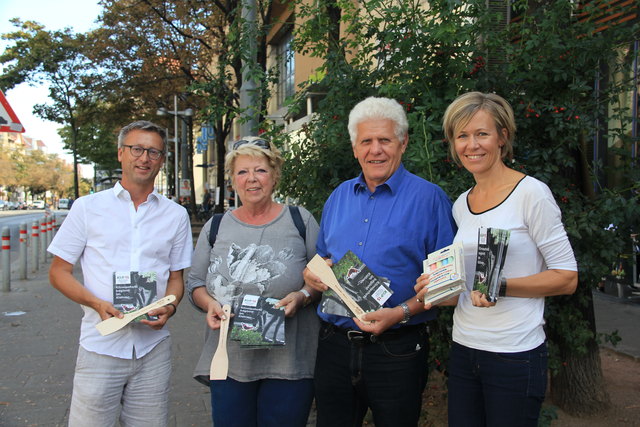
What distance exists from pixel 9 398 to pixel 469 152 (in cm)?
426

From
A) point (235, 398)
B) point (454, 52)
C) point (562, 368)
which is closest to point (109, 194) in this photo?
point (235, 398)

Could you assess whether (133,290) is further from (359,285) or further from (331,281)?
(359,285)

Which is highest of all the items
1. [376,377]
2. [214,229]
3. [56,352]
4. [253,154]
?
[253,154]

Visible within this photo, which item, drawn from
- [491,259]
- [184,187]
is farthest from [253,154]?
[184,187]

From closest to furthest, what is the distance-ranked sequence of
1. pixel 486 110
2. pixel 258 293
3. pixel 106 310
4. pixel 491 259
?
pixel 491 259, pixel 486 110, pixel 106 310, pixel 258 293

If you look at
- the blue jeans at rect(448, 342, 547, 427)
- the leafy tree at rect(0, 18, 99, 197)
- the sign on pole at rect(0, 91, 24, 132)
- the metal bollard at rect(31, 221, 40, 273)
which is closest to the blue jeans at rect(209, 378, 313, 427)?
the blue jeans at rect(448, 342, 547, 427)

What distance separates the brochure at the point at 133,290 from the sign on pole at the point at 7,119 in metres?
5.37

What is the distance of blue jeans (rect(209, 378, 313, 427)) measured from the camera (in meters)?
2.59

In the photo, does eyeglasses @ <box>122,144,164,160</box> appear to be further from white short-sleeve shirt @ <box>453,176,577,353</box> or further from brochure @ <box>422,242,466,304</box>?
white short-sleeve shirt @ <box>453,176,577,353</box>

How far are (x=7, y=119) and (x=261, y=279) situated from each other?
19.0ft

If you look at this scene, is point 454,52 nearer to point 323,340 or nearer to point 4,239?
point 323,340

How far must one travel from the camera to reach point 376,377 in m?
2.36

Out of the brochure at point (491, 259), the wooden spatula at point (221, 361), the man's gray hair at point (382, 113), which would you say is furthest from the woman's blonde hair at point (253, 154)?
the brochure at point (491, 259)

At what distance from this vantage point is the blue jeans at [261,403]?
259 cm
